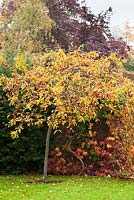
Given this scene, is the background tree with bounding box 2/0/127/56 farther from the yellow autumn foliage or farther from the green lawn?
the green lawn

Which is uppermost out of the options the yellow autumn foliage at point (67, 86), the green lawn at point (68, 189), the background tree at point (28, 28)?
the background tree at point (28, 28)

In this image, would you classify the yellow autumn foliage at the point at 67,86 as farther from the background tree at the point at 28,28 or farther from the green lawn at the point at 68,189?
the background tree at the point at 28,28

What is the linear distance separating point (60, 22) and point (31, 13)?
269cm

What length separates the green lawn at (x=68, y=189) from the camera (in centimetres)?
764

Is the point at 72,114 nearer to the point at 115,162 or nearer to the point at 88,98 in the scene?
the point at 88,98

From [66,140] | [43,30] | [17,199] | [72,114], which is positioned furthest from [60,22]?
[17,199]

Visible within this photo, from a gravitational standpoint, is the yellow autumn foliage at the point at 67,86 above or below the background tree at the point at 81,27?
below

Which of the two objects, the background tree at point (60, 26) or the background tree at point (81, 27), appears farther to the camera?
the background tree at point (81, 27)

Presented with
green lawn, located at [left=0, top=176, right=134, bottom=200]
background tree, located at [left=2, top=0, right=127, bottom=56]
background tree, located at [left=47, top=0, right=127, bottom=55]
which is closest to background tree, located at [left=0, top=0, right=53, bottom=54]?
background tree, located at [left=2, top=0, right=127, bottom=56]

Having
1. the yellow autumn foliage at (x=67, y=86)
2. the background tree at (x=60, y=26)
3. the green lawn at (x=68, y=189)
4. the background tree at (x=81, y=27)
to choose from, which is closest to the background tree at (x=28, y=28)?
the background tree at (x=60, y=26)

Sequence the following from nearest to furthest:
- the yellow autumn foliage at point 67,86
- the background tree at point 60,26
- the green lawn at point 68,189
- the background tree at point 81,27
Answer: the green lawn at point 68,189 < the yellow autumn foliage at point 67,86 < the background tree at point 60,26 < the background tree at point 81,27

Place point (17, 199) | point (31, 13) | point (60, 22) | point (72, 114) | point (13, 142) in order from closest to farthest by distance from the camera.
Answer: point (17, 199), point (72, 114), point (13, 142), point (31, 13), point (60, 22)

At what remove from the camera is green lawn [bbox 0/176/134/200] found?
25.1ft

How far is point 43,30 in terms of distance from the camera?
65.6ft
